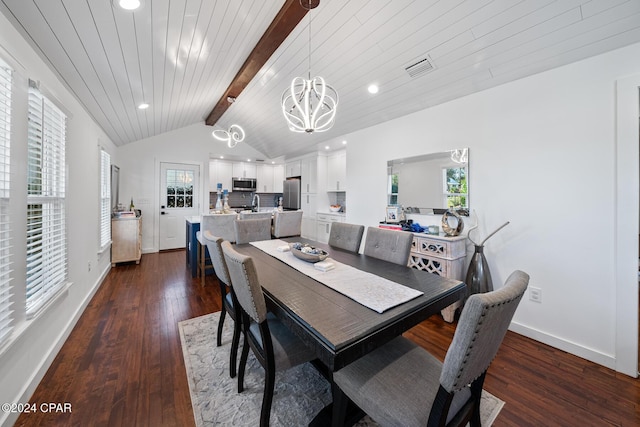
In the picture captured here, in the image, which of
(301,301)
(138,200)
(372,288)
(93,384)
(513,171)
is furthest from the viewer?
(138,200)

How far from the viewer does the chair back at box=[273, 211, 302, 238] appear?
341 cm

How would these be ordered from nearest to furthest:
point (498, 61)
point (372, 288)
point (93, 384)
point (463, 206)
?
point (372, 288)
point (93, 384)
point (498, 61)
point (463, 206)

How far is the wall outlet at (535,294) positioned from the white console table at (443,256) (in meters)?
0.59

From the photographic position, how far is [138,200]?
5242mm

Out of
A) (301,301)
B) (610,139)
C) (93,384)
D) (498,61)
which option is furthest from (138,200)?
(610,139)

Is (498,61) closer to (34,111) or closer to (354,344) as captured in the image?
(354,344)

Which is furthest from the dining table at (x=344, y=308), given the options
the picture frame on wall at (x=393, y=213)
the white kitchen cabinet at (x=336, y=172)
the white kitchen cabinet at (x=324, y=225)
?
the white kitchen cabinet at (x=336, y=172)

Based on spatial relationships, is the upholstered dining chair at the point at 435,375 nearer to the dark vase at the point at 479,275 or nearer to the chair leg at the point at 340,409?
the chair leg at the point at 340,409

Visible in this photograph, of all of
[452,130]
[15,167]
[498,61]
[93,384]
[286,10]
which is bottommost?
[93,384]

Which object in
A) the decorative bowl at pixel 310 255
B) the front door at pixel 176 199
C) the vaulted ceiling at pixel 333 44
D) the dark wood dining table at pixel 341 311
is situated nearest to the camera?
the dark wood dining table at pixel 341 311

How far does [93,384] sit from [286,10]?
334 centimetres

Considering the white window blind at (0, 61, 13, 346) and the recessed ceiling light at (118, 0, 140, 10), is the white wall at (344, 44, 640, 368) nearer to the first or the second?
the recessed ceiling light at (118, 0, 140, 10)

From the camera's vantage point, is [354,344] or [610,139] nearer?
[354,344]

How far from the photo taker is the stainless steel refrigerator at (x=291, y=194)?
6.37 metres
